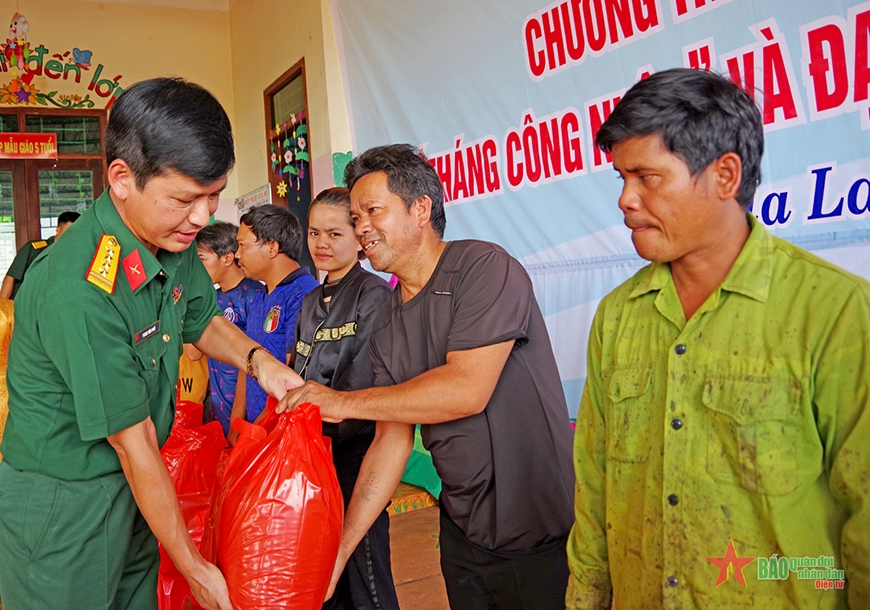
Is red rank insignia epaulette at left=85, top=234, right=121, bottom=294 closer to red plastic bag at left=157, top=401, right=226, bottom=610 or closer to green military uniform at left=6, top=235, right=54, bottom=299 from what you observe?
red plastic bag at left=157, top=401, right=226, bottom=610

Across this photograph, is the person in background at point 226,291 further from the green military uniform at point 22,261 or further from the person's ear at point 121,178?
the green military uniform at point 22,261

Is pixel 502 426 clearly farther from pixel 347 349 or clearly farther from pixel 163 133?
pixel 163 133

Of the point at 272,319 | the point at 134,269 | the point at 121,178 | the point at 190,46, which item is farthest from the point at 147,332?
the point at 190,46

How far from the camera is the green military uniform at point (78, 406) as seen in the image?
1.13 m

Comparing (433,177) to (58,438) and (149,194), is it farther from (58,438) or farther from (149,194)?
(58,438)

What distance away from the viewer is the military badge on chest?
251cm

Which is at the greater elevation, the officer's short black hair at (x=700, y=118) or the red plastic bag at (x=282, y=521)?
the officer's short black hair at (x=700, y=118)

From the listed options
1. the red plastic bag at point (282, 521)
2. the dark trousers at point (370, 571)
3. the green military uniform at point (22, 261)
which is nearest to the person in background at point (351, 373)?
the dark trousers at point (370, 571)

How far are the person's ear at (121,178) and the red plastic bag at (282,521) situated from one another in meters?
0.53

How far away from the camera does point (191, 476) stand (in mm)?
2146

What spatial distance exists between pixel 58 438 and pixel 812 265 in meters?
1.27

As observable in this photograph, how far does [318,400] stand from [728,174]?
93 centimetres

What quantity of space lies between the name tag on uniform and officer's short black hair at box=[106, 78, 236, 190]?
10.9 inches

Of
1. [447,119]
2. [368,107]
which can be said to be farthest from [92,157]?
[447,119]
